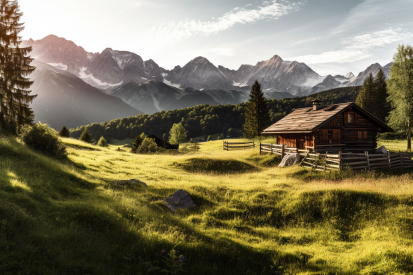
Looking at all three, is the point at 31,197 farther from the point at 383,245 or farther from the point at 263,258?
the point at 383,245

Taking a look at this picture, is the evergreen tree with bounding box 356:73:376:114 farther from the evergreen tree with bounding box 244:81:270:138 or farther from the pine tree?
the pine tree

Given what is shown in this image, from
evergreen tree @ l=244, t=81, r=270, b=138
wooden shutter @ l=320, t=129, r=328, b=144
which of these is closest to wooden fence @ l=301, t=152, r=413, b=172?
wooden shutter @ l=320, t=129, r=328, b=144

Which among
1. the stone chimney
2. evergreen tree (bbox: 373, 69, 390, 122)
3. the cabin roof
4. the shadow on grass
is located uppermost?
evergreen tree (bbox: 373, 69, 390, 122)

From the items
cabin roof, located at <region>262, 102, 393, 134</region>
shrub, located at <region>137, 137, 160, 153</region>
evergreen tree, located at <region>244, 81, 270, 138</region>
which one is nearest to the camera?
cabin roof, located at <region>262, 102, 393, 134</region>

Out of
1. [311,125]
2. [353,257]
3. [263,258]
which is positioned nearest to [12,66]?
[263,258]

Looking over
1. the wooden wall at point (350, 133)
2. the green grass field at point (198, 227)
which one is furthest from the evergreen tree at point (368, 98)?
the green grass field at point (198, 227)

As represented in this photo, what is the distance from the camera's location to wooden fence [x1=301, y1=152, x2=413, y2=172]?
19656mm

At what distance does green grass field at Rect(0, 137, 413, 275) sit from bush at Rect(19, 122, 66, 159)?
4387 millimetres

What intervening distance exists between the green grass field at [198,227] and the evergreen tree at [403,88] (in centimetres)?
2618

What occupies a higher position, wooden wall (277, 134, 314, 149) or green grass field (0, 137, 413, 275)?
wooden wall (277, 134, 314, 149)

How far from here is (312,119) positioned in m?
28.7

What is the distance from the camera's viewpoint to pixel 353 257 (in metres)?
7.41

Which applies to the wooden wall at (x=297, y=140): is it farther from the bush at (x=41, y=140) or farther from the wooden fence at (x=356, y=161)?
the bush at (x=41, y=140)

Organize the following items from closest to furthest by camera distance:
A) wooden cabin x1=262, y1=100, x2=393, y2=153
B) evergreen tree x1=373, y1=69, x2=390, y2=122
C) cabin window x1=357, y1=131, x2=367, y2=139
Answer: wooden cabin x1=262, y1=100, x2=393, y2=153, cabin window x1=357, y1=131, x2=367, y2=139, evergreen tree x1=373, y1=69, x2=390, y2=122
